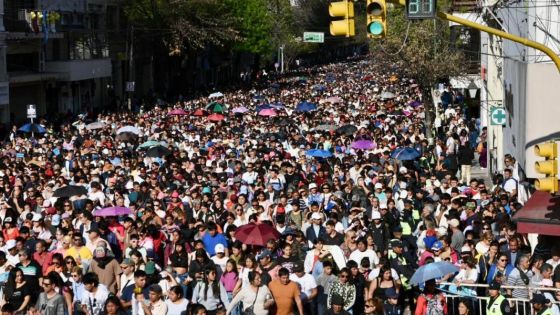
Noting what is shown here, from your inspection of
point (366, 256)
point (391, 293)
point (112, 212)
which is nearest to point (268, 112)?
point (112, 212)

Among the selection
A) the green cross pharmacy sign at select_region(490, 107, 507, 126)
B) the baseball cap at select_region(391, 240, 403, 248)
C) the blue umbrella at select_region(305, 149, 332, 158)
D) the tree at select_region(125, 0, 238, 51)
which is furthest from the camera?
the tree at select_region(125, 0, 238, 51)

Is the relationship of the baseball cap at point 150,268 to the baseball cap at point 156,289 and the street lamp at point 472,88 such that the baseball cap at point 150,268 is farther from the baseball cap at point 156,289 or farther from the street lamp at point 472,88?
the street lamp at point 472,88

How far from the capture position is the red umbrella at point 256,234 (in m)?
16.8

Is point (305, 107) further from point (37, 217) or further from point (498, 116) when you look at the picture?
point (37, 217)

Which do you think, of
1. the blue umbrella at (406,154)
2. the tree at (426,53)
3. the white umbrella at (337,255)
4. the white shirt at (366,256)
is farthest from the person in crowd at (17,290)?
the tree at (426,53)

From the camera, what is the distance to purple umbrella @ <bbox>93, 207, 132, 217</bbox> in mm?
19812

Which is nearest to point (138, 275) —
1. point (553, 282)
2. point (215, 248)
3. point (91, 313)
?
point (91, 313)

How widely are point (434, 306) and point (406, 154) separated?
13.7m

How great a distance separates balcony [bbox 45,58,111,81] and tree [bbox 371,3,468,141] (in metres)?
23.3

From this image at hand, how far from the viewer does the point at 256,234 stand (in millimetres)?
16922

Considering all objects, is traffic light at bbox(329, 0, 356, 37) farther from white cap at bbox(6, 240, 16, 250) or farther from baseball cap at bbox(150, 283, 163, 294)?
white cap at bbox(6, 240, 16, 250)

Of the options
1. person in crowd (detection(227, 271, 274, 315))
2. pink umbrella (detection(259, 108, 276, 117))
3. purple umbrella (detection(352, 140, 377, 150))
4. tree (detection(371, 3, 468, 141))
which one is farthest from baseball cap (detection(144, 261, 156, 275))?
pink umbrella (detection(259, 108, 276, 117))

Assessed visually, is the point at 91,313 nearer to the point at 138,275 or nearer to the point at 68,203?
the point at 138,275

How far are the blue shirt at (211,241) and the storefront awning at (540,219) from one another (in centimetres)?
402
